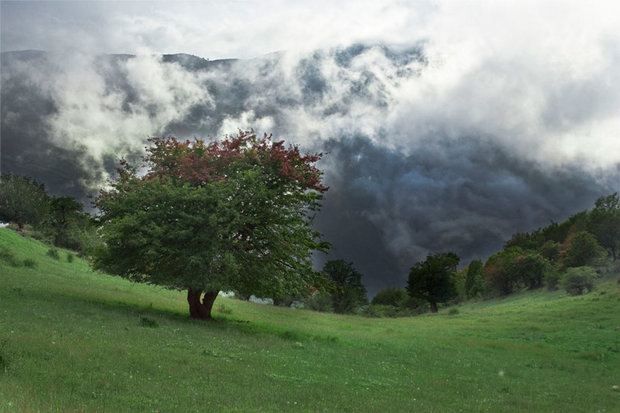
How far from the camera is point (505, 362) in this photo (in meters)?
29.0

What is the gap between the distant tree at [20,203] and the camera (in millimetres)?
86188

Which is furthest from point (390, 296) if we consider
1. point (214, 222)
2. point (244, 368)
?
point (244, 368)

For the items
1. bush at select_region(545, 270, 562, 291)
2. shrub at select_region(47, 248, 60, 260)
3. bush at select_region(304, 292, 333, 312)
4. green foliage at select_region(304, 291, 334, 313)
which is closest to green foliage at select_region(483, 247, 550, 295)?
bush at select_region(545, 270, 562, 291)

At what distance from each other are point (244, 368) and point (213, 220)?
11.6m

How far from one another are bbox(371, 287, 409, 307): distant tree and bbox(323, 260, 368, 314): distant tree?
36.1 meters

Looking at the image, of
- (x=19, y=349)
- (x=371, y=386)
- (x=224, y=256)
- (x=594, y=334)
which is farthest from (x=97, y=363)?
(x=594, y=334)

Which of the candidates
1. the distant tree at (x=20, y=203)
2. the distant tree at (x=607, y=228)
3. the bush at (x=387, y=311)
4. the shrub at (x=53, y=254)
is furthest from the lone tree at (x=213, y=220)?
the distant tree at (x=607, y=228)

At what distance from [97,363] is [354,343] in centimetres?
1972

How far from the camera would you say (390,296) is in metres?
142

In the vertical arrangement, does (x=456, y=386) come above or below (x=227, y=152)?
below

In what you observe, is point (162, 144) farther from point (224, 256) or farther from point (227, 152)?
point (224, 256)

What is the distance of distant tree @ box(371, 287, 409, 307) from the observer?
139750mm

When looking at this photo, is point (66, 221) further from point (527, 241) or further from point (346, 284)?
point (527, 241)

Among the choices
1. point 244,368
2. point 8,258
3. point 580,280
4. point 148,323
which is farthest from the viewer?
point 580,280
